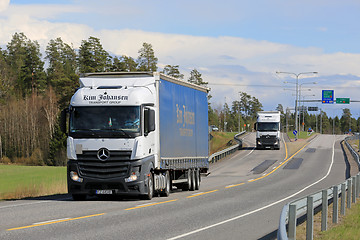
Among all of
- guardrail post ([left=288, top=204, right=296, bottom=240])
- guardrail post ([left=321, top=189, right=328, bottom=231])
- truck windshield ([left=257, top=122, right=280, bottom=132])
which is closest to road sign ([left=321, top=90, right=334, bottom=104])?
truck windshield ([left=257, top=122, right=280, bottom=132])

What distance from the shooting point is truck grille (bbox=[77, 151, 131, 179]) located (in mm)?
18141

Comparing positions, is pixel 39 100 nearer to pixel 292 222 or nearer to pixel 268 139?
pixel 268 139

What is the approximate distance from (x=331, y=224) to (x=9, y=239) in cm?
782

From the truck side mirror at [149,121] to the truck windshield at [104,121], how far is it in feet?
0.96

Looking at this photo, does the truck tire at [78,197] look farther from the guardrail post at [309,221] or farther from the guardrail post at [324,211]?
the guardrail post at [309,221]

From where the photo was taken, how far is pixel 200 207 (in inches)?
700

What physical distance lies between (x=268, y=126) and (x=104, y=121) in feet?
154

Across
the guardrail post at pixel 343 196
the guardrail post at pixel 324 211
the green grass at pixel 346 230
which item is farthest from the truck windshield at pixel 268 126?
the guardrail post at pixel 324 211

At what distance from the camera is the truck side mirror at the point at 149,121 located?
18422 millimetres

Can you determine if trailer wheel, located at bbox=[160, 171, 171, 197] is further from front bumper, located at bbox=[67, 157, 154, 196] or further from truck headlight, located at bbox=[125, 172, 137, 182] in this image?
truck headlight, located at bbox=[125, 172, 137, 182]

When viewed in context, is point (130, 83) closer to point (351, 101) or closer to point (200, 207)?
point (200, 207)

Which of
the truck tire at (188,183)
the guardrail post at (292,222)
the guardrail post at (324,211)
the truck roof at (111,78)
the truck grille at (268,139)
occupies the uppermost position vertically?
the truck roof at (111,78)

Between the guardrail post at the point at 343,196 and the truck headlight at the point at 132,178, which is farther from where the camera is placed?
the truck headlight at the point at 132,178

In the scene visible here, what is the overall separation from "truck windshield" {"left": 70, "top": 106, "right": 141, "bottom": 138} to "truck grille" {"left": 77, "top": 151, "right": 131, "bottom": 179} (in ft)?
1.90
